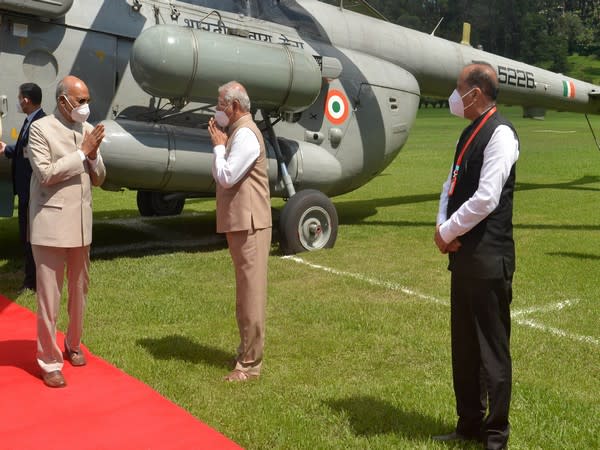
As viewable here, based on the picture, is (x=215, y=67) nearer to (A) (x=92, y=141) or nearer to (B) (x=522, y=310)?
(A) (x=92, y=141)

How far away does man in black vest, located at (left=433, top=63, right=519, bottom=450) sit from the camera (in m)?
3.32

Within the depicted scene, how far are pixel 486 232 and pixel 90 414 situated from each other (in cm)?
241

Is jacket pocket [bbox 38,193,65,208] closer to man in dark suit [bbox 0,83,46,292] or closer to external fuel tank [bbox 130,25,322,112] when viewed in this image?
man in dark suit [bbox 0,83,46,292]

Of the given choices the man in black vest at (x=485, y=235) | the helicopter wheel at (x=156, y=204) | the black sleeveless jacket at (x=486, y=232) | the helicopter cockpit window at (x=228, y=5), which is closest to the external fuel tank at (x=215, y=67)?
the helicopter cockpit window at (x=228, y=5)

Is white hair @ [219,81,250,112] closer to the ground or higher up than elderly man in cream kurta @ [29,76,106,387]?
higher up

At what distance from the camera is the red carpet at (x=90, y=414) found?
366cm

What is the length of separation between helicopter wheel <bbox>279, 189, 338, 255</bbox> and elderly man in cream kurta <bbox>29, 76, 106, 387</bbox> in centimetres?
401

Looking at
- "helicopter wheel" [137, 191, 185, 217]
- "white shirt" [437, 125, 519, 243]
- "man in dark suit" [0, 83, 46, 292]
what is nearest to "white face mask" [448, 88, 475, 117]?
"white shirt" [437, 125, 519, 243]

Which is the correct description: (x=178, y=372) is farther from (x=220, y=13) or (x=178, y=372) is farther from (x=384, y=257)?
(x=220, y=13)

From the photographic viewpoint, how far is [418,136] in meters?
33.6

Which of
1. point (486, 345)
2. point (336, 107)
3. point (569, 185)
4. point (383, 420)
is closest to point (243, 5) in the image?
point (336, 107)

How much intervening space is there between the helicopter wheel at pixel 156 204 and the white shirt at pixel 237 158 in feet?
23.3

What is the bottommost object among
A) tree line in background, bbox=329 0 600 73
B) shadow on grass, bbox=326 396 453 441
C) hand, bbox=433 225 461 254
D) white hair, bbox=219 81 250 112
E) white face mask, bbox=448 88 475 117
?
shadow on grass, bbox=326 396 453 441

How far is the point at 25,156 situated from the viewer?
21.9ft
